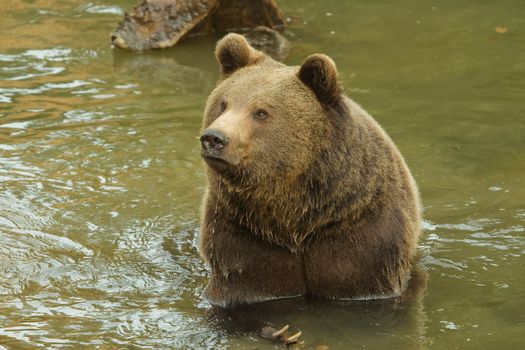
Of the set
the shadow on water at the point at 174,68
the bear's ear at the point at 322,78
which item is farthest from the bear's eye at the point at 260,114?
the shadow on water at the point at 174,68

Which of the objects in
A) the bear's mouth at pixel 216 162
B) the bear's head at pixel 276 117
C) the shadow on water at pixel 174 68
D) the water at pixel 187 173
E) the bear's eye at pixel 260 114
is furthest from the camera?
the shadow on water at pixel 174 68

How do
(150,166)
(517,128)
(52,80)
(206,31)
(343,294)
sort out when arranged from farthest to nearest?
(206,31) < (52,80) < (517,128) < (150,166) < (343,294)

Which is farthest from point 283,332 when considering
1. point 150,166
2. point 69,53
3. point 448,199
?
point 69,53

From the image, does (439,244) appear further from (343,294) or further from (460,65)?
(460,65)

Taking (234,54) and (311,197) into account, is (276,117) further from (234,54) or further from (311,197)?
(234,54)

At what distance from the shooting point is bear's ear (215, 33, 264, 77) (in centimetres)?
724

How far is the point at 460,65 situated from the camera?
1335 centimetres

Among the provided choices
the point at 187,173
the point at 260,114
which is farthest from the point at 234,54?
the point at 187,173

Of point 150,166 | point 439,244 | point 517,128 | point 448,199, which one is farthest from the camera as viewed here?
point 517,128

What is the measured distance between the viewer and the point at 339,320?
23.2 feet

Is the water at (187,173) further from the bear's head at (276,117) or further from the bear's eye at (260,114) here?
the bear's eye at (260,114)

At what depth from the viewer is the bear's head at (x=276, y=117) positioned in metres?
6.58

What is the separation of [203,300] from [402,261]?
1.51m

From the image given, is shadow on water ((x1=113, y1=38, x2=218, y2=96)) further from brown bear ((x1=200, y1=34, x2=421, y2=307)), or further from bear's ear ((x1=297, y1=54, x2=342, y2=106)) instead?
bear's ear ((x1=297, y1=54, x2=342, y2=106))
